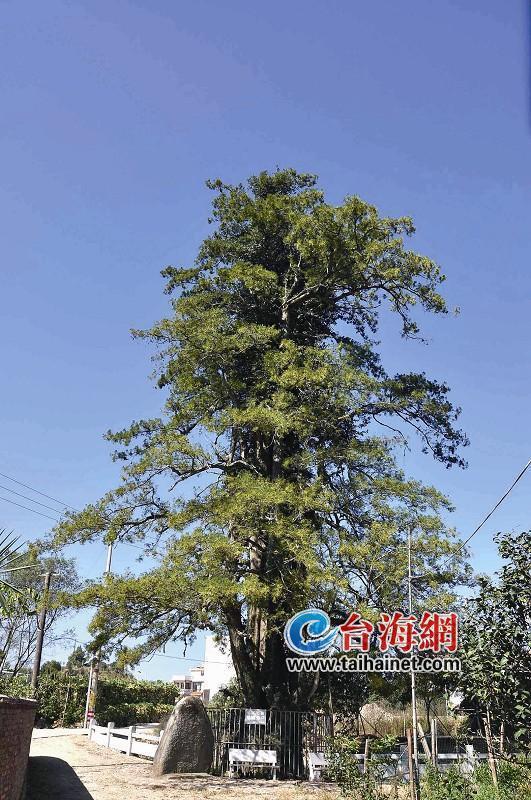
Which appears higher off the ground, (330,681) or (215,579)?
(215,579)

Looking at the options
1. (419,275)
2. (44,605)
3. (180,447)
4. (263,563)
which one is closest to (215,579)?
(263,563)

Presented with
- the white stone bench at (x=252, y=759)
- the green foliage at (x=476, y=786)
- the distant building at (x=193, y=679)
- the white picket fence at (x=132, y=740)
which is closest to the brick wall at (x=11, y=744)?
the green foliage at (x=476, y=786)

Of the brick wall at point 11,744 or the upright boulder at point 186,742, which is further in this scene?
the upright boulder at point 186,742

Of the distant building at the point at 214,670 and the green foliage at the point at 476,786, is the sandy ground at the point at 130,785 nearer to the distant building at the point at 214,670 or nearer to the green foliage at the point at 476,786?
the green foliage at the point at 476,786

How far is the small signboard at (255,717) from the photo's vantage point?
50.6 feet

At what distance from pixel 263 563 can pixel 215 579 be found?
249cm

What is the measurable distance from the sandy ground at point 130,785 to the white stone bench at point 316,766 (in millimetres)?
707

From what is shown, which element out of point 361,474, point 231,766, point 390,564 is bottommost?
point 231,766

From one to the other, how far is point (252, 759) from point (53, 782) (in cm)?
478

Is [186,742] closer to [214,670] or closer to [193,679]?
[214,670]

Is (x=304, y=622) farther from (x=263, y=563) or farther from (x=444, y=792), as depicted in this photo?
(x=444, y=792)

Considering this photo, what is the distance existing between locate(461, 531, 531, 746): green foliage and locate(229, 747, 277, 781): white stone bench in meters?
6.32

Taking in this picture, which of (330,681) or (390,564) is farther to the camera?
(330,681)

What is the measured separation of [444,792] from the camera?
28.9 feet
